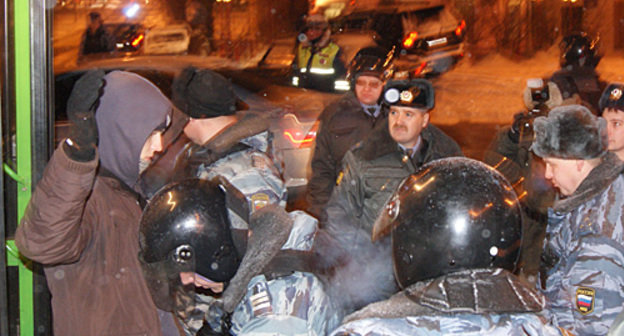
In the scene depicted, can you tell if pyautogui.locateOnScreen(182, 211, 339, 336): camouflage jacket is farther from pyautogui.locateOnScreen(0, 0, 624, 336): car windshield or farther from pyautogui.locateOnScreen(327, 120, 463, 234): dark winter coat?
pyautogui.locateOnScreen(327, 120, 463, 234): dark winter coat

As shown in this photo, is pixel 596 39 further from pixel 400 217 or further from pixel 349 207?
pixel 400 217

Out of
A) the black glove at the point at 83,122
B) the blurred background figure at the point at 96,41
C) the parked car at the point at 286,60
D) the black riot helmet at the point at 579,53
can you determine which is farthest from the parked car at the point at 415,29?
the black glove at the point at 83,122

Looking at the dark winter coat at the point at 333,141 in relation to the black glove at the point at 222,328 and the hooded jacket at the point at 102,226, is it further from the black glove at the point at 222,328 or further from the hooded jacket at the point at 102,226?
the black glove at the point at 222,328

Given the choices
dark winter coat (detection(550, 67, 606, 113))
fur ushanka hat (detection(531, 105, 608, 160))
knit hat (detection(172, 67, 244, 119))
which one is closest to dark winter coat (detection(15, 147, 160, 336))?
knit hat (detection(172, 67, 244, 119))

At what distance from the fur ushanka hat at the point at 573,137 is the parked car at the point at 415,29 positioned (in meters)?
→ 9.17

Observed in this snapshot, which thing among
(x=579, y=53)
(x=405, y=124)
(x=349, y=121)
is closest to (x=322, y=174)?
(x=349, y=121)

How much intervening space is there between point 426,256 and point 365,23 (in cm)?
1109

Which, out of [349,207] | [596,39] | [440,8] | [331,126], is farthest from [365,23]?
[349,207]

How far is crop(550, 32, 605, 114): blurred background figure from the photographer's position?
5.73m

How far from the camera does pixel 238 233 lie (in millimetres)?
2375

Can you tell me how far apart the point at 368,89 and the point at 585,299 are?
2.61m

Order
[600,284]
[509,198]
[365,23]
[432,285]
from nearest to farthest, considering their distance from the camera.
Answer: [432,285]
[509,198]
[600,284]
[365,23]

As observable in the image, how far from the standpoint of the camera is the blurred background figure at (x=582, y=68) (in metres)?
5.73

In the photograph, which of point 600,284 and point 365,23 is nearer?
point 600,284
